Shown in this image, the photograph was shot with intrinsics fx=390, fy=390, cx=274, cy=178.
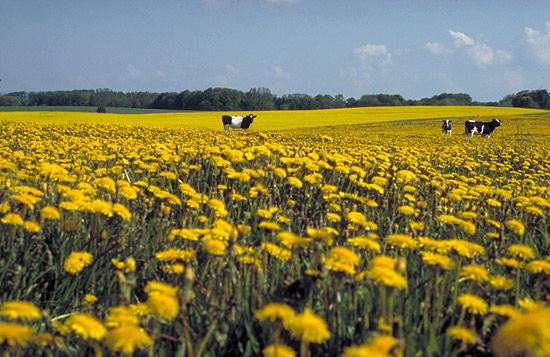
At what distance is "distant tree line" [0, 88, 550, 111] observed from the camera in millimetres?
89438

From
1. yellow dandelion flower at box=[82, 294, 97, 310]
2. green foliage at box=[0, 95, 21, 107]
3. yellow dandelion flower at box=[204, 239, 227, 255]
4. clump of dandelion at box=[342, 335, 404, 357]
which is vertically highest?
green foliage at box=[0, 95, 21, 107]

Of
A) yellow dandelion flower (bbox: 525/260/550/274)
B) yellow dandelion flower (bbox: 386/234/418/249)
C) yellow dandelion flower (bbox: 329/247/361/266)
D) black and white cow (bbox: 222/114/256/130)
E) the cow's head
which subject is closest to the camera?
yellow dandelion flower (bbox: 329/247/361/266)

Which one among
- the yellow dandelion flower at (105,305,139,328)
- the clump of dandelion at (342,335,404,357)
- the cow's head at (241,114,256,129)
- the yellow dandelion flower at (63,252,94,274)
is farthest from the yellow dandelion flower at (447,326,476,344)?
the cow's head at (241,114,256,129)

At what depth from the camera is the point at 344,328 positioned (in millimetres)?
1760

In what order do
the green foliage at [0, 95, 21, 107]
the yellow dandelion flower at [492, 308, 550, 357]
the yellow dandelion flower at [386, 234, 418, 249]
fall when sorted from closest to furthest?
the yellow dandelion flower at [492, 308, 550, 357], the yellow dandelion flower at [386, 234, 418, 249], the green foliage at [0, 95, 21, 107]

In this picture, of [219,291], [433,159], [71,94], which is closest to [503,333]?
[219,291]

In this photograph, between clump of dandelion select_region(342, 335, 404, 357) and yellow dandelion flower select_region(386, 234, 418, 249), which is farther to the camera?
yellow dandelion flower select_region(386, 234, 418, 249)

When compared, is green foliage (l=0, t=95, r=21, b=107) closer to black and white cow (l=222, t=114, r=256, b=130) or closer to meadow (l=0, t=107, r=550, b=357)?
black and white cow (l=222, t=114, r=256, b=130)

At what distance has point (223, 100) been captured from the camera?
92.2 m

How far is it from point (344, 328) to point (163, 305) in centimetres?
83

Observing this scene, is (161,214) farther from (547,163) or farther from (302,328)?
(547,163)

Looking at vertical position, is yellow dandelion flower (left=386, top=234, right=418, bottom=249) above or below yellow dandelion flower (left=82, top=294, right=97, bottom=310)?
above

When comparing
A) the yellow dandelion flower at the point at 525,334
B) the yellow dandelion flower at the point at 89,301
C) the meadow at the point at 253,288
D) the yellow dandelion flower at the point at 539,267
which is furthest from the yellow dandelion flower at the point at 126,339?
the yellow dandelion flower at the point at 539,267

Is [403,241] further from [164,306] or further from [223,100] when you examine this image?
[223,100]
